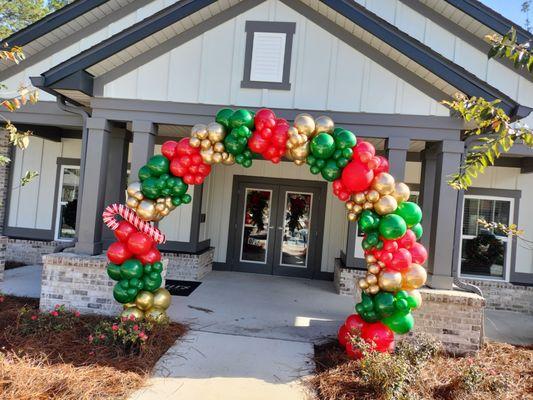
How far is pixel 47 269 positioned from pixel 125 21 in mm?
4958

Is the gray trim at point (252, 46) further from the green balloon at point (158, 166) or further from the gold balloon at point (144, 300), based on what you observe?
the gold balloon at point (144, 300)

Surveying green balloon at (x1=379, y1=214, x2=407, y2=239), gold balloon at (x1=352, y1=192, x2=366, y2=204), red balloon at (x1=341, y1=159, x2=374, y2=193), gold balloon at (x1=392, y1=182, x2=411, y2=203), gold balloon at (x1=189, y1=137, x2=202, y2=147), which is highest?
gold balloon at (x1=189, y1=137, x2=202, y2=147)

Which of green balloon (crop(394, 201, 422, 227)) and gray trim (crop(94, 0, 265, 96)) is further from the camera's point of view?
gray trim (crop(94, 0, 265, 96))

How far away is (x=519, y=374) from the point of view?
14.6ft

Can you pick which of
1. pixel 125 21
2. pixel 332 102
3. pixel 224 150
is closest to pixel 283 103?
pixel 332 102

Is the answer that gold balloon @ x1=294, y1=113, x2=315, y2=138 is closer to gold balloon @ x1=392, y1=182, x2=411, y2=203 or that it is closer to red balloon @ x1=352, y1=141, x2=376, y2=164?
red balloon @ x1=352, y1=141, x2=376, y2=164

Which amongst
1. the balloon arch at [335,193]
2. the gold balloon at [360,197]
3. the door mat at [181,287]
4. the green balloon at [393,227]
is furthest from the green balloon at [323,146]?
the door mat at [181,287]

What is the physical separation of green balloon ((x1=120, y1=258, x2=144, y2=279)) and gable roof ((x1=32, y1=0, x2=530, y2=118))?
8.60 feet

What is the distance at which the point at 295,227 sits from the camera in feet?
31.1

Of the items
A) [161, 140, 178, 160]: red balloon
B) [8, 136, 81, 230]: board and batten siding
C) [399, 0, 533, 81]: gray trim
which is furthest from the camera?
[8, 136, 81, 230]: board and batten siding

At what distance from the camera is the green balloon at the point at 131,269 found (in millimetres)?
4879

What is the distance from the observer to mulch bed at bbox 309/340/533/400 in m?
3.74

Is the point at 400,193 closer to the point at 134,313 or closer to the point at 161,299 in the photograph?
the point at 161,299

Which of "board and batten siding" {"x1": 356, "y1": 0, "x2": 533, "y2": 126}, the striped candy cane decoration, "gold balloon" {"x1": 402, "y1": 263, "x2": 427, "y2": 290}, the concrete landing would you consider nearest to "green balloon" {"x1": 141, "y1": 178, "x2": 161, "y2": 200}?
the striped candy cane decoration
